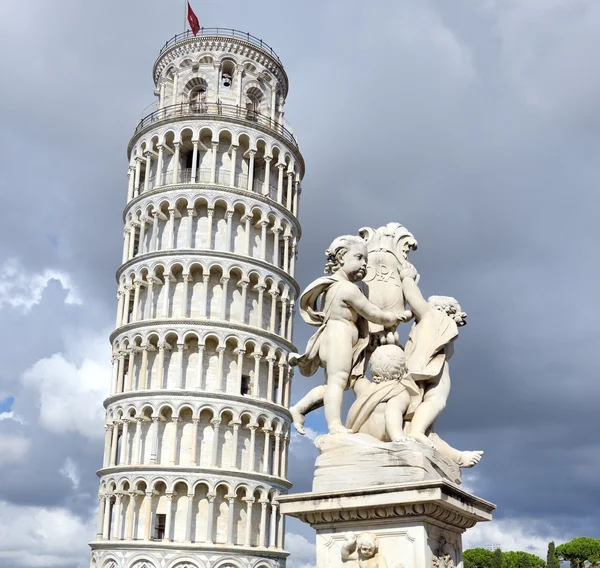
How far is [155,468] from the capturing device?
49.9 metres

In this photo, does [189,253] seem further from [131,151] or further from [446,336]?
[446,336]

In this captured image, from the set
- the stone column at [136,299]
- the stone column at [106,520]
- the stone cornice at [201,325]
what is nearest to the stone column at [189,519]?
the stone column at [106,520]

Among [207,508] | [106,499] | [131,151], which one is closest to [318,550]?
[207,508]

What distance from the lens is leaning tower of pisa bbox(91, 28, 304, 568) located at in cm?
5016

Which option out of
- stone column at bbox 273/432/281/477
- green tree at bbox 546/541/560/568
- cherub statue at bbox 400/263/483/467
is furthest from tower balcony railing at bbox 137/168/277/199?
cherub statue at bbox 400/263/483/467

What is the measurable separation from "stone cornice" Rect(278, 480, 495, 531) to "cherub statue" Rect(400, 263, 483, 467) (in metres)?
0.51

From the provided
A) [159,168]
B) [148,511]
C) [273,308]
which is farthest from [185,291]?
[148,511]

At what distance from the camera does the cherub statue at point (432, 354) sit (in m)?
6.67

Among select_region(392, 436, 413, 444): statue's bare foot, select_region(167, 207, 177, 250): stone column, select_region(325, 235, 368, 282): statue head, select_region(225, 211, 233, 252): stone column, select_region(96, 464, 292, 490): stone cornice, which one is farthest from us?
select_region(167, 207, 177, 250): stone column

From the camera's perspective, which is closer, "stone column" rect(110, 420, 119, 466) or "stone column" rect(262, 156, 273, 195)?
"stone column" rect(110, 420, 119, 466)

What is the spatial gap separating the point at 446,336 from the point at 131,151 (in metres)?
55.0

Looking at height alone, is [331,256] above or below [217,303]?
below

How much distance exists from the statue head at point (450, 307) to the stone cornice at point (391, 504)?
4.80ft

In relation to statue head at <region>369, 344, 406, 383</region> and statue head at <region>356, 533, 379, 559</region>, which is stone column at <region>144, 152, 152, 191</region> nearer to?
statue head at <region>369, 344, 406, 383</region>
